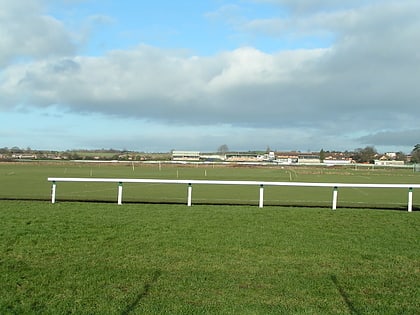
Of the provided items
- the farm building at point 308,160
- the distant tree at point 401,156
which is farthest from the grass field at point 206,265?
the distant tree at point 401,156

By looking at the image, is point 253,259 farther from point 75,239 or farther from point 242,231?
point 75,239

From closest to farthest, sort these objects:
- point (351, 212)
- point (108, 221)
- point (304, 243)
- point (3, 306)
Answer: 1. point (3, 306)
2. point (304, 243)
3. point (108, 221)
4. point (351, 212)

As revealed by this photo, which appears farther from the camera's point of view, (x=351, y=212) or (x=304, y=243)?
(x=351, y=212)

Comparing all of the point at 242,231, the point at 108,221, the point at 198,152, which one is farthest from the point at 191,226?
the point at 198,152

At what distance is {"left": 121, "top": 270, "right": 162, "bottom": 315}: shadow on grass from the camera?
5344 mm

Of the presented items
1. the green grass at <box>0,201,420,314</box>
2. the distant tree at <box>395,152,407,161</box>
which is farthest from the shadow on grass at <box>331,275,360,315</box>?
the distant tree at <box>395,152,407,161</box>

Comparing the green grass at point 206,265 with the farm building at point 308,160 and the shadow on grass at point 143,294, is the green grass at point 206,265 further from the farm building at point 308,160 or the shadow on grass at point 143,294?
the farm building at point 308,160

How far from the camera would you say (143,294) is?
5.91m

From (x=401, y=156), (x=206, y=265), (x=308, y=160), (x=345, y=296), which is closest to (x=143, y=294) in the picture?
(x=206, y=265)

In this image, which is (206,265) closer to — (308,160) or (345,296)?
(345,296)

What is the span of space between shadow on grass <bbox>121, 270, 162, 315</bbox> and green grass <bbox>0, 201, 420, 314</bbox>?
0.01 meters

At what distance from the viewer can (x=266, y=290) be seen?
611 cm

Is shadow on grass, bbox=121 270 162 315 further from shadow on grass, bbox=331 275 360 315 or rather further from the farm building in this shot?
the farm building

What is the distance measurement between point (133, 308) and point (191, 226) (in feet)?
18.9
